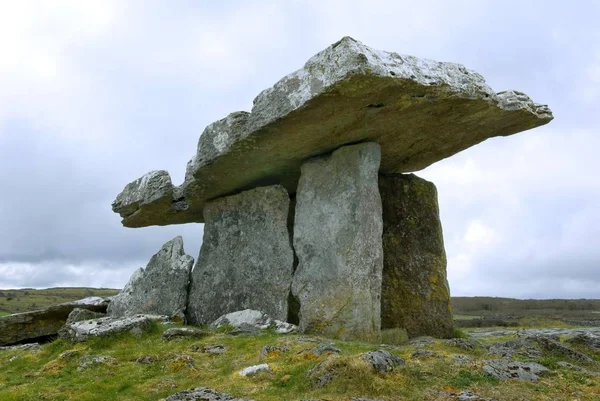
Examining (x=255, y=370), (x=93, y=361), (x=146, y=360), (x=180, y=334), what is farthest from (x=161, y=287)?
(x=255, y=370)

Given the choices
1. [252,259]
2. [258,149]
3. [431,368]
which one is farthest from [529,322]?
[431,368]

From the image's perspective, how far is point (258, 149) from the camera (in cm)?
1196

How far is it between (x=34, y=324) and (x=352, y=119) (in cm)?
952

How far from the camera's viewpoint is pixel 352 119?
430 inches

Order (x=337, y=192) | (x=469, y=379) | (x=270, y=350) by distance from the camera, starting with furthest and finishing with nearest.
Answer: (x=337, y=192) < (x=270, y=350) < (x=469, y=379)

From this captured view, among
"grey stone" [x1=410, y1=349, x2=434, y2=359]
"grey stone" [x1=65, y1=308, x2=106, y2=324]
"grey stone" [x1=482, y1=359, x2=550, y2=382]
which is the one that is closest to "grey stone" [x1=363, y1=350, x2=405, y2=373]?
"grey stone" [x1=410, y1=349, x2=434, y2=359]

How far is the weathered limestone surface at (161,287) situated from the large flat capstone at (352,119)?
1.35 meters

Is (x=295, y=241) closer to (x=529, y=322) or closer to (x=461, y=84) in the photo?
(x=461, y=84)

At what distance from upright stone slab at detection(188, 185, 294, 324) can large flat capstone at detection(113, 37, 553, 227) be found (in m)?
0.53

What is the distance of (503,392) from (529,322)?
67.9 ft

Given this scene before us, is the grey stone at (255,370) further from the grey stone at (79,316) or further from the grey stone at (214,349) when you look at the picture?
the grey stone at (79,316)

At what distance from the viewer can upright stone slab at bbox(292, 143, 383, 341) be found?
1117 cm

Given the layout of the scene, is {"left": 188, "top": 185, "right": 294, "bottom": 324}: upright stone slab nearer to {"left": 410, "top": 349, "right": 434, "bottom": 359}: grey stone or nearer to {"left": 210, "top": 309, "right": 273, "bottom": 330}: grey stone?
{"left": 210, "top": 309, "right": 273, "bottom": 330}: grey stone

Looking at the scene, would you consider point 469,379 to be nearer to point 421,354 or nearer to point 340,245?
point 421,354
